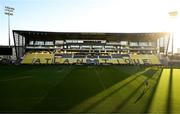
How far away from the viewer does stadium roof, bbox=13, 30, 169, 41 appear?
7842 centimetres

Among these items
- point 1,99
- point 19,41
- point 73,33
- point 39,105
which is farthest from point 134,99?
point 19,41

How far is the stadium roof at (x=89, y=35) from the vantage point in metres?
78.4

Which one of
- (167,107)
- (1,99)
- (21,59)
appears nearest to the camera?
(167,107)

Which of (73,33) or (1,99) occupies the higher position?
(73,33)

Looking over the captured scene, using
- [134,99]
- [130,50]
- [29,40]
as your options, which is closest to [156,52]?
[130,50]

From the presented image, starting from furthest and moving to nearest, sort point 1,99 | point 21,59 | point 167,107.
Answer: point 21,59 < point 1,99 < point 167,107

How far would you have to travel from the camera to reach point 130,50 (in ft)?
288

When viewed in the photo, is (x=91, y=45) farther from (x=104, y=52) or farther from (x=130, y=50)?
(x=130, y=50)

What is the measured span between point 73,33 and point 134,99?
6240 centimetres

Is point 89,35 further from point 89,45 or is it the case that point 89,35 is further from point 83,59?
point 83,59

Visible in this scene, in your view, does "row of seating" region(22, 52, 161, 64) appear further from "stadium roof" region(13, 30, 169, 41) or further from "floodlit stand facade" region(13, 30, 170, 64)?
"stadium roof" region(13, 30, 169, 41)

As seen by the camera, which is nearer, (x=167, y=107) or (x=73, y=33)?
(x=167, y=107)

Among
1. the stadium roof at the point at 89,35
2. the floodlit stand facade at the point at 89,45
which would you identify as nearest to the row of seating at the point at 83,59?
the floodlit stand facade at the point at 89,45

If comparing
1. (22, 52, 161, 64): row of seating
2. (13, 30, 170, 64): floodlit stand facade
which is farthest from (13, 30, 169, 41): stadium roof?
(22, 52, 161, 64): row of seating
